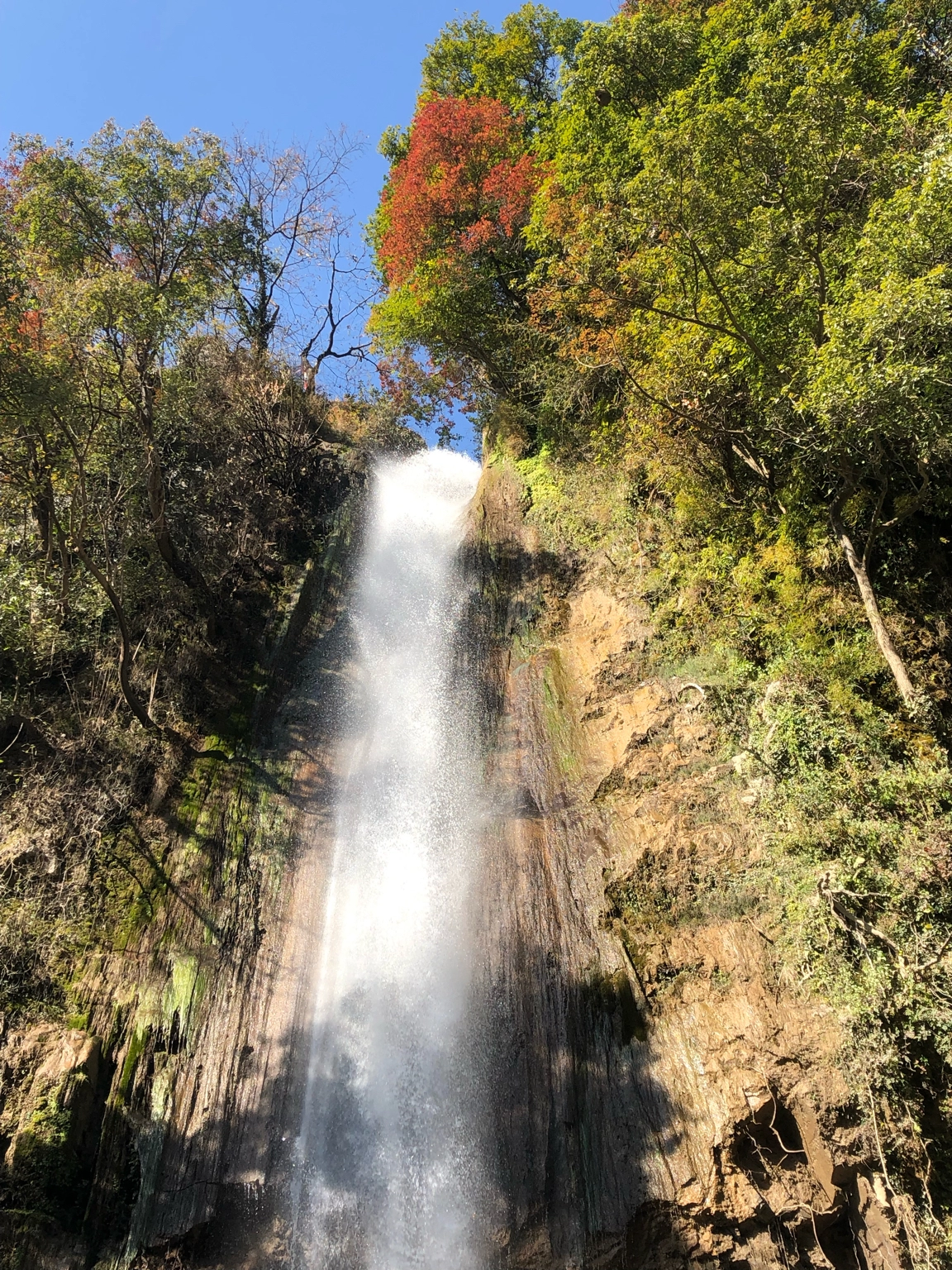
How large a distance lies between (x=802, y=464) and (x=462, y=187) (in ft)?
41.2

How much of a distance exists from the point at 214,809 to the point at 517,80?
2126 centimetres

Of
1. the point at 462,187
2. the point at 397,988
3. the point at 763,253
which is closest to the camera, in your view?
the point at 763,253

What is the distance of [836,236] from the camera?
842 cm

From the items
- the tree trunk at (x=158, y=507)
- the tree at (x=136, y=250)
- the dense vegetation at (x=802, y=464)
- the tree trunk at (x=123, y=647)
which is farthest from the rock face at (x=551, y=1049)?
the tree at (x=136, y=250)

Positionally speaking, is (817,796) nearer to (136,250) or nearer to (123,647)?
(123,647)

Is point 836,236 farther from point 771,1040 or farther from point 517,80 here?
point 517,80

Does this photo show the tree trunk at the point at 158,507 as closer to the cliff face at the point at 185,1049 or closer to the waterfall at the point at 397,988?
the waterfall at the point at 397,988

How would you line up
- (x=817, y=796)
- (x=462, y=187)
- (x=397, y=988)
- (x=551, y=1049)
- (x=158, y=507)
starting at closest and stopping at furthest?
(x=817, y=796), (x=551, y=1049), (x=397, y=988), (x=158, y=507), (x=462, y=187)

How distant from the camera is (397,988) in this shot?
8.81 metres

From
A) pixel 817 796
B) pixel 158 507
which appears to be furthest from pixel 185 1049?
pixel 158 507

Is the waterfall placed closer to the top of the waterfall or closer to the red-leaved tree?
the top of the waterfall

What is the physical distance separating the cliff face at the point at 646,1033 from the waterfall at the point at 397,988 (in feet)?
1.76

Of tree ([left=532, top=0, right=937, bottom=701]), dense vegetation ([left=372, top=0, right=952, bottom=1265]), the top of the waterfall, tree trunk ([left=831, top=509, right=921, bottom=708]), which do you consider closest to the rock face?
dense vegetation ([left=372, top=0, right=952, bottom=1265])

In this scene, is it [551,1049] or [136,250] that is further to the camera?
[136,250]
